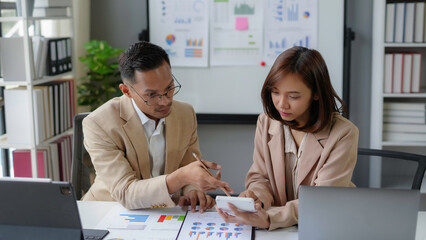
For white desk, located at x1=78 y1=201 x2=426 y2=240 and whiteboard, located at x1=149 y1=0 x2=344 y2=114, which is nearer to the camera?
white desk, located at x1=78 y1=201 x2=426 y2=240

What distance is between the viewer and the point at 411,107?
3213mm

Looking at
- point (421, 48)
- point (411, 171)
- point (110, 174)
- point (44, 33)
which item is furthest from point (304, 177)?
point (44, 33)

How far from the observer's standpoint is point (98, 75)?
11.1 ft

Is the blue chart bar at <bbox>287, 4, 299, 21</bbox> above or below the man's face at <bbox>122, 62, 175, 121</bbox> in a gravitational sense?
above

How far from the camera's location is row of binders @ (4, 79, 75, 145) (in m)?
2.96

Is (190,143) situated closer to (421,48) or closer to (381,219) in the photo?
(381,219)

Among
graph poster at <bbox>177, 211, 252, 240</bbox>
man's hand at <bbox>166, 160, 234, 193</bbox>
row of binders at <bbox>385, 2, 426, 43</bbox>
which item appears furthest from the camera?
row of binders at <bbox>385, 2, 426, 43</bbox>

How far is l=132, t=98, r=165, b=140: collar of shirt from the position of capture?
2.03 meters

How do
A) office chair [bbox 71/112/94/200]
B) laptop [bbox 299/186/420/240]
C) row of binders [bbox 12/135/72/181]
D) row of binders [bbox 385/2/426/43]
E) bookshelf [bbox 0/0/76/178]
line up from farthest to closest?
row of binders [bbox 385/2/426/43], row of binders [bbox 12/135/72/181], bookshelf [bbox 0/0/76/178], office chair [bbox 71/112/94/200], laptop [bbox 299/186/420/240]

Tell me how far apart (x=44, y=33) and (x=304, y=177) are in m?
2.40

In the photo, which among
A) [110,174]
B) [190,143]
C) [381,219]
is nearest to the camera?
[381,219]

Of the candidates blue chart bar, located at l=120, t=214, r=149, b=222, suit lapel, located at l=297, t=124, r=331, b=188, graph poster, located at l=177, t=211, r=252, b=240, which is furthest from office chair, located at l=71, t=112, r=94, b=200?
suit lapel, located at l=297, t=124, r=331, b=188

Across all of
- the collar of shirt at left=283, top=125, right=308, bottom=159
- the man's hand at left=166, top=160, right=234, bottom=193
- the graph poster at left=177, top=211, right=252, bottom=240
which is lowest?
the graph poster at left=177, top=211, right=252, bottom=240

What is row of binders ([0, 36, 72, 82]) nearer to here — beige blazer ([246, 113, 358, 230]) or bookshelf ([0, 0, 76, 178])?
bookshelf ([0, 0, 76, 178])
